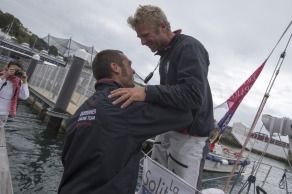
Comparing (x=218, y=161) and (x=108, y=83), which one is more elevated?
(x=108, y=83)

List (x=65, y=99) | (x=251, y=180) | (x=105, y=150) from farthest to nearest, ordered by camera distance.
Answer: (x=65, y=99) → (x=251, y=180) → (x=105, y=150)

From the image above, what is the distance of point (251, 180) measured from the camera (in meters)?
4.25

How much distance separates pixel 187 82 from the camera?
1.99m

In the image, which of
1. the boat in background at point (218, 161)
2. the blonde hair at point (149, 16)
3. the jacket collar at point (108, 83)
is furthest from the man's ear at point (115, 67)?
the boat in background at point (218, 161)

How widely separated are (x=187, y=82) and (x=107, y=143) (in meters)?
0.74

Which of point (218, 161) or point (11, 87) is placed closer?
point (11, 87)

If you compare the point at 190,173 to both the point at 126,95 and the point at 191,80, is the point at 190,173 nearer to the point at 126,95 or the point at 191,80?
the point at 191,80

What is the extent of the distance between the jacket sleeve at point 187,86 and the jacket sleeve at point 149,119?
6cm

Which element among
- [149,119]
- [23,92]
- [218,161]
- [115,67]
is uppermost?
[115,67]

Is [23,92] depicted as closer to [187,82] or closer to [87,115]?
[87,115]

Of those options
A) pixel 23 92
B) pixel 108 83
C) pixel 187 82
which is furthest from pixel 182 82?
pixel 23 92

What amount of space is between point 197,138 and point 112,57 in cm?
108

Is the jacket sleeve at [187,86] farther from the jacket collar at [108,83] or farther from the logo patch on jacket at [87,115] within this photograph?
the logo patch on jacket at [87,115]

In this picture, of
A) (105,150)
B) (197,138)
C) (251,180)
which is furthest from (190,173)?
(251,180)
